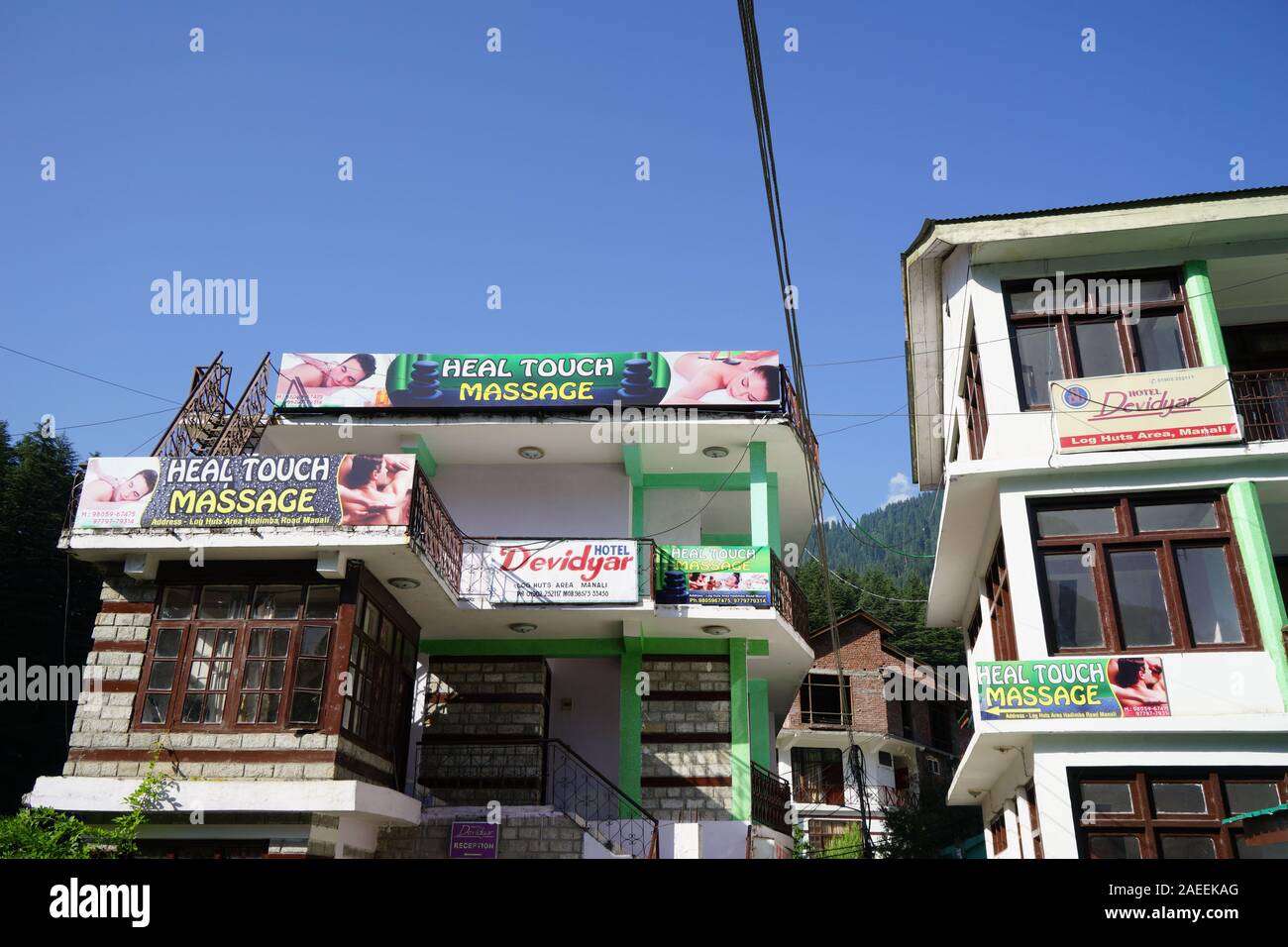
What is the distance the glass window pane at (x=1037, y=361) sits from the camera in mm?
15180

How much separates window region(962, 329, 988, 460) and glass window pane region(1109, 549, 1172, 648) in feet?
9.73

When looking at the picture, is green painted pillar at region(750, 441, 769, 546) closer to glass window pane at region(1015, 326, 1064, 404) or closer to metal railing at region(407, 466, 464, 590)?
metal railing at region(407, 466, 464, 590)

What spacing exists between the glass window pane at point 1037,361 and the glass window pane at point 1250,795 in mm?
5841

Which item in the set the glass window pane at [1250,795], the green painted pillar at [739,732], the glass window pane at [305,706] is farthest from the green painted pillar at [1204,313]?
the glass window pane at [305,706]

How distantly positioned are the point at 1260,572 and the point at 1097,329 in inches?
172

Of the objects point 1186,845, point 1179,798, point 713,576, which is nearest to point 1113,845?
point 1186,845

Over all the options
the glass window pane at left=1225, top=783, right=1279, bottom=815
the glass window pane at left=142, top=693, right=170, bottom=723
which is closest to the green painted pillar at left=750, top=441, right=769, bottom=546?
the glass window pane at left=1225, top=783, right=1279, bottom=815

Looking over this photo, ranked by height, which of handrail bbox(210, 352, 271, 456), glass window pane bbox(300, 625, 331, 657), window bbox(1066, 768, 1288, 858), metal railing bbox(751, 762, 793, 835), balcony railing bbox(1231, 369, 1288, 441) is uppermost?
handrail bbox(210, 352, 271, 456)

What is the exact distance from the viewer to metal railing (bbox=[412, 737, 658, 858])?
1997 centimetres

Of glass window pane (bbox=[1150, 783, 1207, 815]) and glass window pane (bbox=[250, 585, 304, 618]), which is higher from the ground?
glass window pane (bbox=[250, 585, 304, 618])

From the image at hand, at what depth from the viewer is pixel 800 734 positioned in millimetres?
44750

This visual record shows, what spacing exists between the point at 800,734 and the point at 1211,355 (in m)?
33.1
